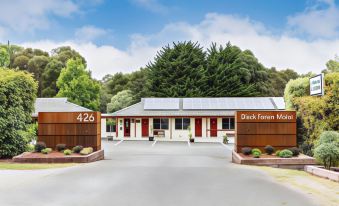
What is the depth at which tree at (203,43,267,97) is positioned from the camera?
190 ft

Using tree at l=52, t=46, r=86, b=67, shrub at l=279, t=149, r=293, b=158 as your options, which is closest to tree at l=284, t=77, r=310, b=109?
shrub at l=279, t=149, r=293, b=158

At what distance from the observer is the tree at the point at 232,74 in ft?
190

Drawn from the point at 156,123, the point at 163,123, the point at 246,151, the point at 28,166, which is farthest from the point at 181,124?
the point at 28,166

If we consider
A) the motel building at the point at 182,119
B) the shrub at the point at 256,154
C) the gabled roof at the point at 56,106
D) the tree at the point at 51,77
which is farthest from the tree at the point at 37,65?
the shrub at the point at 256,154

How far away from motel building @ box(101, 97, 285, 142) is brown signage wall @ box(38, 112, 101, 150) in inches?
733

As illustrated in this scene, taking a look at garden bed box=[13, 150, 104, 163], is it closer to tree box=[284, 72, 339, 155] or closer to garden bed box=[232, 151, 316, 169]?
garden bed box=[232, 151, 316, 169]

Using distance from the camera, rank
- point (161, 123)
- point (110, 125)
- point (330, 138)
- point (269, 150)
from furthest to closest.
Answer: point (110, 125)
point (161, 123)
point (269, 150)
point (330, 138)

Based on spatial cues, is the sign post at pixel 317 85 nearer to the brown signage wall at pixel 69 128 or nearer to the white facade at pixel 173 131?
the brown signage wall at pixel 69 128

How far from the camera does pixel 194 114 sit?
40.2 m

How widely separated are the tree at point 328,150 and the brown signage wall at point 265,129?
192 inches

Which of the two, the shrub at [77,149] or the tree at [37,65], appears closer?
the shrub at [77,149]

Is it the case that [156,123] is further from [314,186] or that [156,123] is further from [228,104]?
[314,186]

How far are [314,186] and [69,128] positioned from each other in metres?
14.6

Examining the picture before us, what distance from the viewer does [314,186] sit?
11.9m
